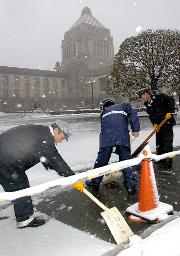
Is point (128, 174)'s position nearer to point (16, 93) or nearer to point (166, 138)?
point (166, 138)

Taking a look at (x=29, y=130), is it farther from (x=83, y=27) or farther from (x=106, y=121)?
(x=83, y=27)

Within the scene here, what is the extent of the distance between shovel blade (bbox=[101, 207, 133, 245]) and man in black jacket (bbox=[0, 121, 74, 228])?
2.24 feet

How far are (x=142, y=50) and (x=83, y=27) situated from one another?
95007 millimetres

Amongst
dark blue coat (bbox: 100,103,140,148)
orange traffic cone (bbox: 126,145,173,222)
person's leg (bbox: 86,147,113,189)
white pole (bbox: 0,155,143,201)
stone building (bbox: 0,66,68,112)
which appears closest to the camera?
white pole (bbox: 0,155,143,201)

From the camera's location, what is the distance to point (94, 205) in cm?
427

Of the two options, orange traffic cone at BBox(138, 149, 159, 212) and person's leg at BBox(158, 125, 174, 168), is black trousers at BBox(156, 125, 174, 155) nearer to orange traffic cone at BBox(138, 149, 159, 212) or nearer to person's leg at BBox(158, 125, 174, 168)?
person's leg at BBox(158, 125, 174, 168)

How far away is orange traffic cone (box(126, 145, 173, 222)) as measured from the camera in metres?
3.63

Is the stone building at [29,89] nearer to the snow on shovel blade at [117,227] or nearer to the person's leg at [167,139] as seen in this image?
the person's leg at [167,139]

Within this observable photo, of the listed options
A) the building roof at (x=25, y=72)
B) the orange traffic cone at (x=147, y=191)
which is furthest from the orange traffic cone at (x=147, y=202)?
the building roof at (x=25, y=72)

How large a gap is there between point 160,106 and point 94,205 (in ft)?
10.3

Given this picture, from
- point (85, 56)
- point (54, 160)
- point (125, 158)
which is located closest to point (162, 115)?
point (125, 158)

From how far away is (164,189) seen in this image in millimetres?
4949

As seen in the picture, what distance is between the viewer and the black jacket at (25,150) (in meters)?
3.42

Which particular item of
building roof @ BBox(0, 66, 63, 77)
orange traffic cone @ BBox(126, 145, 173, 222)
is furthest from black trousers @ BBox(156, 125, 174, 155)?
building roof @ BBox(0, 66, 63, 77)
